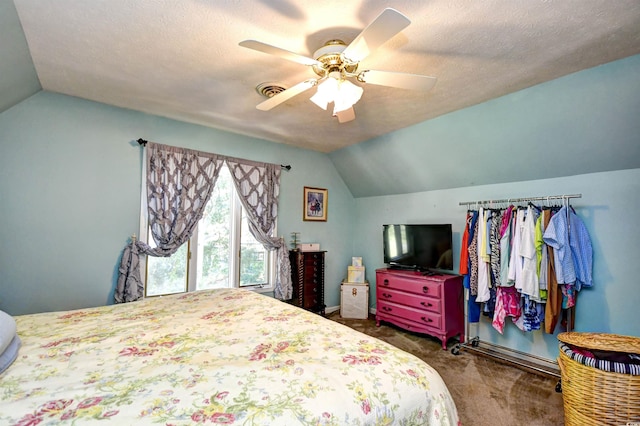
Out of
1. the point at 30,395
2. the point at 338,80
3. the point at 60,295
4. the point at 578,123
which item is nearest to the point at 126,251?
the point at 60,295

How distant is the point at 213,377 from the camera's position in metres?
1.09

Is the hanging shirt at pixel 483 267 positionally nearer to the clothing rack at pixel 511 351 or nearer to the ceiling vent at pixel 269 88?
the clothing rack at pixel 511 351

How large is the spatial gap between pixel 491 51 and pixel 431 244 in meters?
2.28

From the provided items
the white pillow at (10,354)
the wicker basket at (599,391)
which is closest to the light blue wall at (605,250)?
the wicker basket at (599,391)

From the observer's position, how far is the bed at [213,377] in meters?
0.91

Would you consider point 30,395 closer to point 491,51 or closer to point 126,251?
point 126,251

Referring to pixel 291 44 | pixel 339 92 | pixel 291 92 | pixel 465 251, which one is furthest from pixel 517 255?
pixel 291 44

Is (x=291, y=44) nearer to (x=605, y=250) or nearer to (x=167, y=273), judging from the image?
(x=167, y=273)

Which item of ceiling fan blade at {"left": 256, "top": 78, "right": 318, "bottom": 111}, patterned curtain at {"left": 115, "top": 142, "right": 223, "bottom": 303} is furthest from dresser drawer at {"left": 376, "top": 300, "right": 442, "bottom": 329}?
ceiling fan blade at {"left": 256, "top": 78, "right": 318, "bottom": 111}

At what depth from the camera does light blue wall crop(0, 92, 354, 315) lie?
2.49 m

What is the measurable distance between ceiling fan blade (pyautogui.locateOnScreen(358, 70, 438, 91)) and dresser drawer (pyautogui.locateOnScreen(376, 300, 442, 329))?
2.60m

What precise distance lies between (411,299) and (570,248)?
1.68m

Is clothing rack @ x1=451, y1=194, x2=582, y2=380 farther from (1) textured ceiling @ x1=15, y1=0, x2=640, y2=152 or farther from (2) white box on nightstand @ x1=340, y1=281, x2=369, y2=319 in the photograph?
(2) white box on nightstand @ x1=340, y1=281, x2=369, y2=319

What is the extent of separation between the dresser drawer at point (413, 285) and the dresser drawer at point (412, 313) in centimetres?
22
